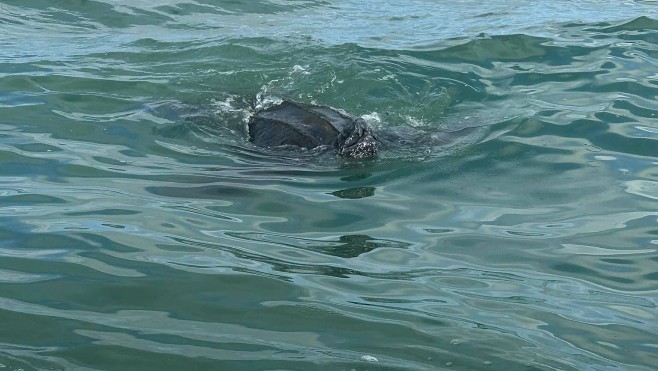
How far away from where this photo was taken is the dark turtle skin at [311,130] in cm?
860

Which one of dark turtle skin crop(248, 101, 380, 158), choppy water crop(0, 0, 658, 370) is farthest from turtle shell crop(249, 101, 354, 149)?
choppy water crop(0, 0, 658, 370)

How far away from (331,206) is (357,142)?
46.2 inches

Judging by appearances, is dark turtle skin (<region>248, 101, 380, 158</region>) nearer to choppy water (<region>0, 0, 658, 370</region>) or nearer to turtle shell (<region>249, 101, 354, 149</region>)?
turtle shell (<region>249, 101, 354, 149</region>)

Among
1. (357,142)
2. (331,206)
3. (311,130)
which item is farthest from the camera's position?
(311,130)

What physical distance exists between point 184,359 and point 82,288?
3.99ft

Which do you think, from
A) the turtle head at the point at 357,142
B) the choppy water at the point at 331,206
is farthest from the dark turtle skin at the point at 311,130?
the choppy water at the point at 331,206

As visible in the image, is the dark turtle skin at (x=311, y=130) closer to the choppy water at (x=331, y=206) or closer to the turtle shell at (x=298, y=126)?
the turtle shell at (x=298, y=126)

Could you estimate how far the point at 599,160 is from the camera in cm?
880

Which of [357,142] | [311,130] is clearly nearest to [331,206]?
[357,142]

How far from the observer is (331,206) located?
7.54 metres

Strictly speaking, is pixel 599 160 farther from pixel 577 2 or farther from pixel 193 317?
pixel 577 2

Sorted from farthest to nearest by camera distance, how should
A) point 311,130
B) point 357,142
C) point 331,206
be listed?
point 311,130
point 357,142
point 331,206

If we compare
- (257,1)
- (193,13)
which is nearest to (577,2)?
(257,1)

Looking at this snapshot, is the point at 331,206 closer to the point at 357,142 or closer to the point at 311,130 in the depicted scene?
the point at 357,142
